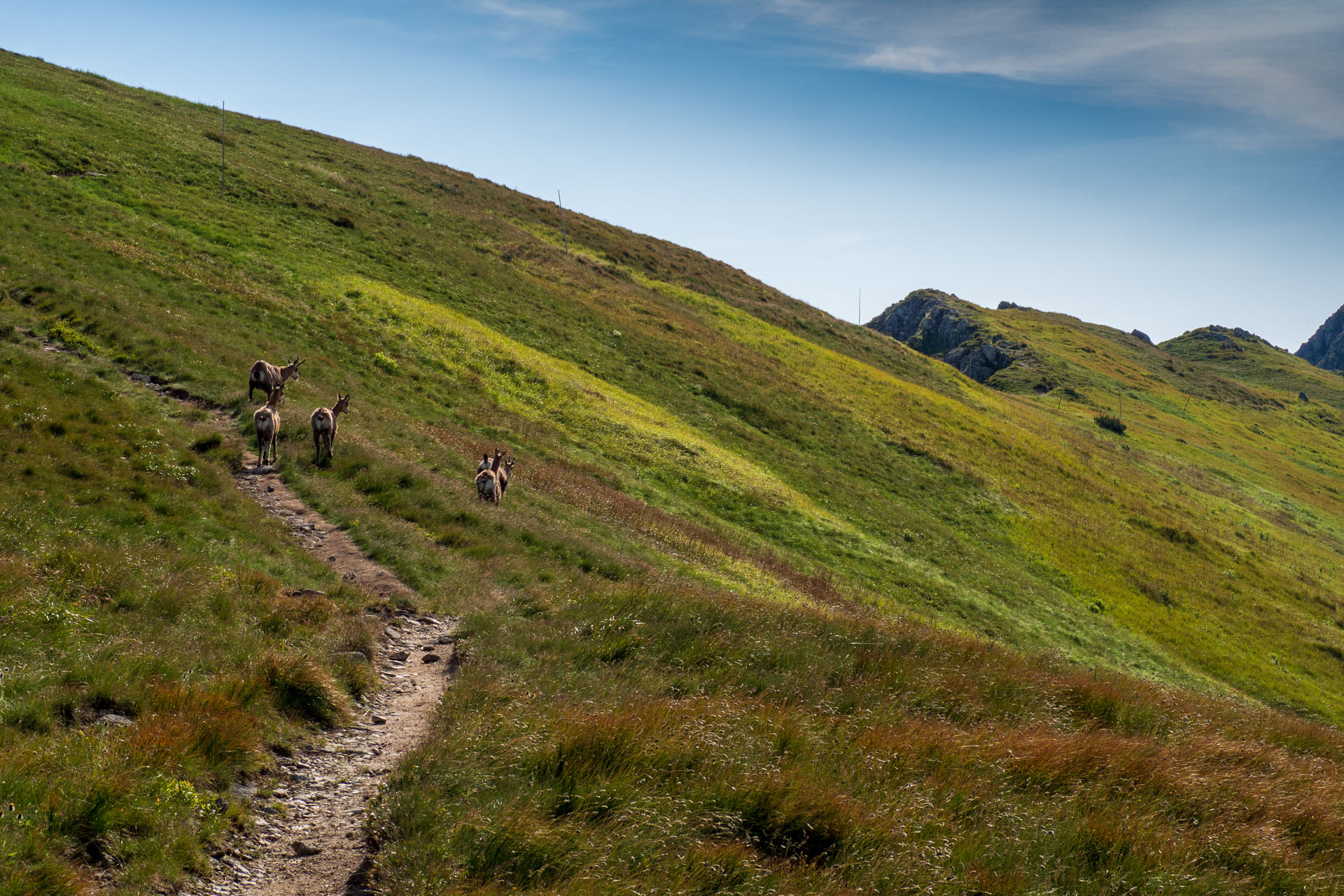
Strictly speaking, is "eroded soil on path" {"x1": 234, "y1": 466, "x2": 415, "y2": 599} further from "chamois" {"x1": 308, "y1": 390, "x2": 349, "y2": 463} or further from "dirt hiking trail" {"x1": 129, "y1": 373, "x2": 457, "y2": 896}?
"chamois" {"x1": 308, "y1": 390, "x2": 349, "y2": 463}

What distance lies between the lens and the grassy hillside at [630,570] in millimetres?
6363

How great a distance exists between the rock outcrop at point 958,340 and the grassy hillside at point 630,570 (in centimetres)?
7464

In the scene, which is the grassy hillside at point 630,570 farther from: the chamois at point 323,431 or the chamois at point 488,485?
the chamois at point 488,485

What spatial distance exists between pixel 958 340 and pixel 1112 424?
75792mm

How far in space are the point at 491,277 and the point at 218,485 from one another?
1567 inches

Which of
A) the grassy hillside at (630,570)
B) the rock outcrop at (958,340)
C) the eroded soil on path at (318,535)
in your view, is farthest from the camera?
the rock outcrop at (958,340)

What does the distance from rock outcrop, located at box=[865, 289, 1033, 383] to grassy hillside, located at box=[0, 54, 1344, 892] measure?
74640 millimetres

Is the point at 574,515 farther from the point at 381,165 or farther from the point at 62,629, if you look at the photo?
the point at 381,165

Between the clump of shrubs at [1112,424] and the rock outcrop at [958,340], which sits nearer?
the clump of shrubs at [1112,424]

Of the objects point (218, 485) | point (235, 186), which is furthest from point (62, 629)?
point (235, 186)

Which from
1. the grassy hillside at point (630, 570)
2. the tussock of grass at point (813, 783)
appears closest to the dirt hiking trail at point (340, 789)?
the grassy hillside at point (630, 570)

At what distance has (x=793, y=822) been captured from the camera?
21.0 ft

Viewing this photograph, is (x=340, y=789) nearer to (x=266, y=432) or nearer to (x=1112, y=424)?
(x=266, y=432)

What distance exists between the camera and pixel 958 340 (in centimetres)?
16200
